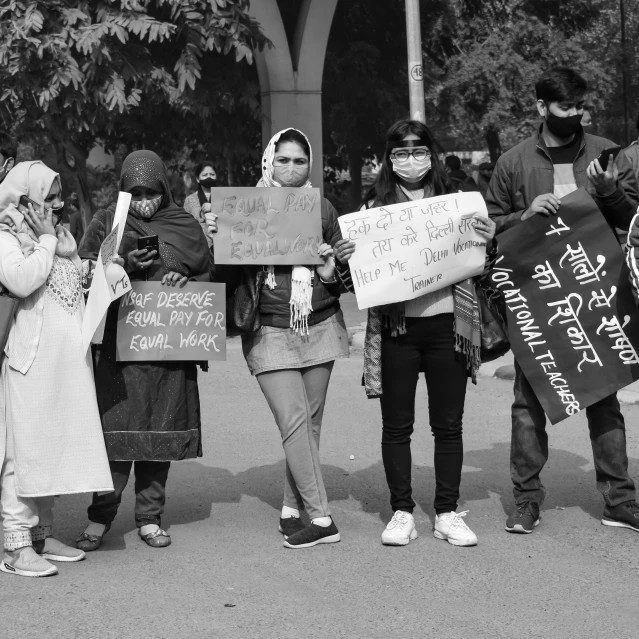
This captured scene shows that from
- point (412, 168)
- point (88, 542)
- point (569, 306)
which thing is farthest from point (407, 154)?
point (88, 542)

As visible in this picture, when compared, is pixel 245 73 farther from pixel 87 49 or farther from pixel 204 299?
pixel 204 299

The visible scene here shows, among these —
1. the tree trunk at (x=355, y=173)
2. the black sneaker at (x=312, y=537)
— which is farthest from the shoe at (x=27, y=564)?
the tree trunk at (x=355, y=173)

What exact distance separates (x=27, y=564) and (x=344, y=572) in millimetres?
1287

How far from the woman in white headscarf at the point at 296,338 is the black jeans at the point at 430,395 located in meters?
0.31

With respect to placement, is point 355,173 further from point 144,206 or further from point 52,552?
point 52,552

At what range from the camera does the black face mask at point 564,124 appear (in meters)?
5.08

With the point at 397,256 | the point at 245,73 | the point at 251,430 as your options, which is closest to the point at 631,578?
the point at 397,256

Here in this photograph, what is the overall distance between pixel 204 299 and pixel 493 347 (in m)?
1.33

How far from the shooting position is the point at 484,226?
5.00 metres

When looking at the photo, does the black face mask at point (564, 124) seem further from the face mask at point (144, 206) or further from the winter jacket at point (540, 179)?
the face mask at point (144, 206)

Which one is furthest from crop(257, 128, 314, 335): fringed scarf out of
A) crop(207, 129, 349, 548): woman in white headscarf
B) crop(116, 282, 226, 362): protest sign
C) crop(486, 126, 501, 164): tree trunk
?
crop(486, 126, 501, 164): tree trunk

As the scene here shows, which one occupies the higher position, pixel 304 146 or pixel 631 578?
pixel 304 146

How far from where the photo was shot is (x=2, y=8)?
12.4 metres

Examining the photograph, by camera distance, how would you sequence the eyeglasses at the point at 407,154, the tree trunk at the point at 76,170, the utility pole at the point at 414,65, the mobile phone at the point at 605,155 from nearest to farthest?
the mobile phone at the point at 605,155, the eyeglasses at the point at 407,154, the utility pole at the point at 414,65, the tree trunk at the point at 76,170
